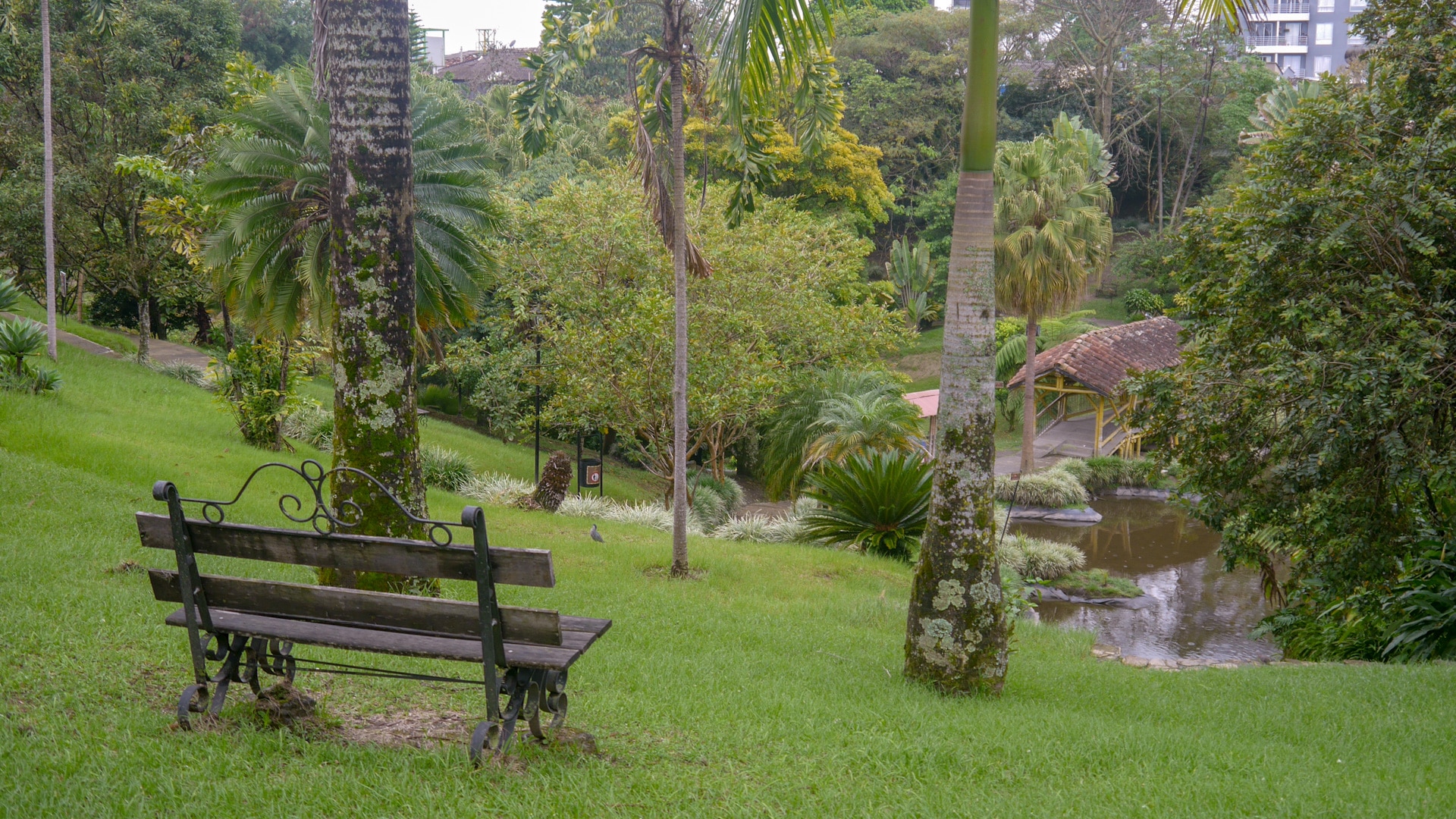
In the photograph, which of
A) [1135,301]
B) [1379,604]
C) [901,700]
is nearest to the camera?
[901,700]

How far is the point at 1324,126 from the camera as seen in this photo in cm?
901

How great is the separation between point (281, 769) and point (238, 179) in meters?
10.5

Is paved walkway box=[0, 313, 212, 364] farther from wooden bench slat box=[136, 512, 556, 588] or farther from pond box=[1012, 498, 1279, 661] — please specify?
wooden bench slat box=[136, 512, 556, 588]

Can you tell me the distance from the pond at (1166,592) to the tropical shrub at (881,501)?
236cm

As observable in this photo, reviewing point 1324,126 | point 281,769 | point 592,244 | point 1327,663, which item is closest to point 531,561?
point 281,769

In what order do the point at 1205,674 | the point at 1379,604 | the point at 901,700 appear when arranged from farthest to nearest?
the point at 1379,604 < the point at 1205,674 < the point at 901,700

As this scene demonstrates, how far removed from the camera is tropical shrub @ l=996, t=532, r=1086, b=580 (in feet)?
49.4

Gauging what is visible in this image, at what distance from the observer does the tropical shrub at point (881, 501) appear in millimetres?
13031

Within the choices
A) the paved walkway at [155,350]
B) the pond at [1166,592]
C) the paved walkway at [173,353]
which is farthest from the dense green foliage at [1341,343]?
the paved walkway at [173,353]

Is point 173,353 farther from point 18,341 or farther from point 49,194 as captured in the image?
point 18,341

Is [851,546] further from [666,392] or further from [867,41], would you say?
[867,41]

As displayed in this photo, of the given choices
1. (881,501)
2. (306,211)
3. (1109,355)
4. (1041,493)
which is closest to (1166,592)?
(881,501)

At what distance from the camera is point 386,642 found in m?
3.80

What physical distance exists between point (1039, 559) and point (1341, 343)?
7892 mm
